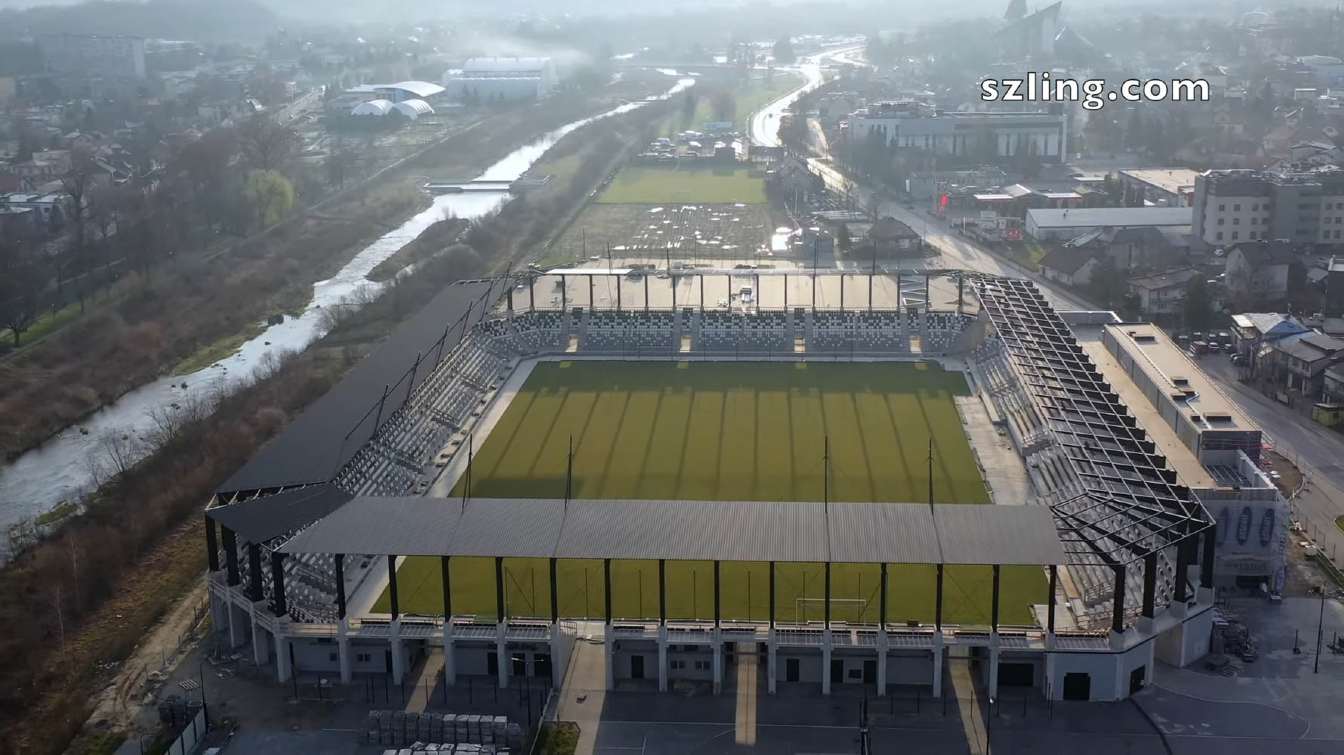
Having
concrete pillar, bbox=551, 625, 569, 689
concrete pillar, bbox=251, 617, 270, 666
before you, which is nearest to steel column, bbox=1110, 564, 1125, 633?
concrete pillar, bbox=551, 625, 569, 689

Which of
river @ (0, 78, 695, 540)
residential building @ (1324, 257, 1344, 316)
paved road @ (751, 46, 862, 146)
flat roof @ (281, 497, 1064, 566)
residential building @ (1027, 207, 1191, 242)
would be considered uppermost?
paved road @ (751, 46, 862, 146)

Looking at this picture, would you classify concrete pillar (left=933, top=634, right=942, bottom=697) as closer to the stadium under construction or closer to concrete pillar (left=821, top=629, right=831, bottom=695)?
the stadium under construction

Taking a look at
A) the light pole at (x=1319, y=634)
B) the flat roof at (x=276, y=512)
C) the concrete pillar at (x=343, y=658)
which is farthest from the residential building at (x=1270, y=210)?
the concrete pillar at (x=343, y=658)

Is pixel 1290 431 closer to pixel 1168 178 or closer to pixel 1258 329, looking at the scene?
pixel 1258 329

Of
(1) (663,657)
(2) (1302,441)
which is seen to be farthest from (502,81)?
(1) (663,657)

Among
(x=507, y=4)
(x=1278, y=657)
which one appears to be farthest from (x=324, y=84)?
(x=507, y=4)

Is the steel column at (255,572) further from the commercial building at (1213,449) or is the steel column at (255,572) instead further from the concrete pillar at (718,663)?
the commercial building at (1213,449)

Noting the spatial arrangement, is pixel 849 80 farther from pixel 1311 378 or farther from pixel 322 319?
pixel 1311 378
